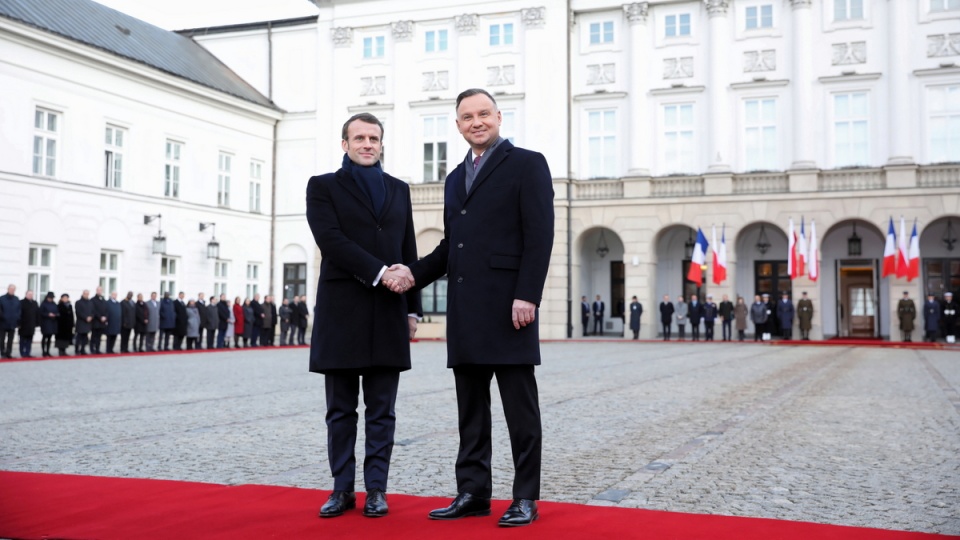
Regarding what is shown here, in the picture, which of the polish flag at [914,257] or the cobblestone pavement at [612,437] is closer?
the cobblestone pavement at [612,437]

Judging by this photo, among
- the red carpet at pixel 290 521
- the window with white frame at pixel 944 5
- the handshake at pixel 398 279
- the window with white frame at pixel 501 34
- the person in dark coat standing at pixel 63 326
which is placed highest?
the window with white frame at pixel 501 34

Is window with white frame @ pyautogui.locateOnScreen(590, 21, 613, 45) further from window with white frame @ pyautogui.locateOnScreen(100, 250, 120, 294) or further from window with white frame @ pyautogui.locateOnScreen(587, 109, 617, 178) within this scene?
window with white frame @ pyautogui.locateOnScreen(100, 250, 120, 294)

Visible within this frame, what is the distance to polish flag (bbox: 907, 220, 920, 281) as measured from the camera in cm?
3088

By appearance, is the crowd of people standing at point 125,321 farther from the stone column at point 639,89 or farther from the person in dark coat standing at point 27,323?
the stone column at point 639,89

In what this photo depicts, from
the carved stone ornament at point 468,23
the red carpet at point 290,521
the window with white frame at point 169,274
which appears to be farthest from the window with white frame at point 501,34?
the red carpet at point 290,521

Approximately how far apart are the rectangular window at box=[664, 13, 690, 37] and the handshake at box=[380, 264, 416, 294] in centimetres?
3242

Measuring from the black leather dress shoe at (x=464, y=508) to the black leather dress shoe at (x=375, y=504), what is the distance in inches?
10.5

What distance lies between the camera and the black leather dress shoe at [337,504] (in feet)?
15.7

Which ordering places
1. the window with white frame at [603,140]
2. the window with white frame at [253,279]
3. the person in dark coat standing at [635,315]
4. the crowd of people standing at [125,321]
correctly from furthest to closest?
the window with white frame at [253,279], the window with white frame at [603,140], the person in dark coat standing at [635,315], the crowd of people standing at [125,321]

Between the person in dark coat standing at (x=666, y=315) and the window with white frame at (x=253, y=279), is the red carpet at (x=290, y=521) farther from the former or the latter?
the window with white frame at (x=253, y=279)

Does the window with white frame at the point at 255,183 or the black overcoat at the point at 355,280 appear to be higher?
the window with white frame at the point at 255,183

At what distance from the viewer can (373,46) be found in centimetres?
3900

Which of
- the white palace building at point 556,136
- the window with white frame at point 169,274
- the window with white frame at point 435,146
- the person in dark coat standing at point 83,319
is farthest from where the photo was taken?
the window with white frame at point 435,146

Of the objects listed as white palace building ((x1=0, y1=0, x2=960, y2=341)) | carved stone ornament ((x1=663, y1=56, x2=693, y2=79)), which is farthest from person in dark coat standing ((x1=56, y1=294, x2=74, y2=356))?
carved stone ornament ((x1=663, y1=56, x2=693, y2=79))
